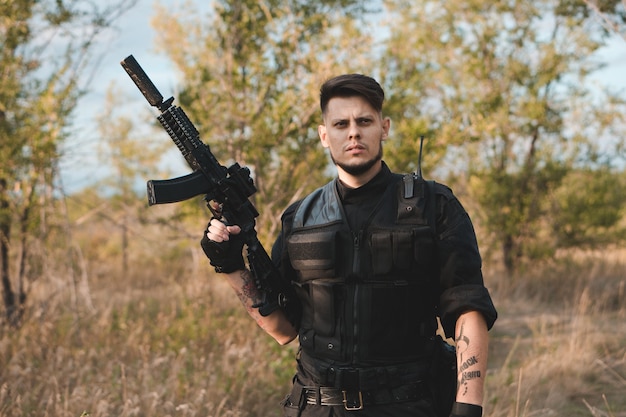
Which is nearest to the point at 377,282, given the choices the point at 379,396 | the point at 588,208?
the point at 379,396

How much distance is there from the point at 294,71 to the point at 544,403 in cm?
416

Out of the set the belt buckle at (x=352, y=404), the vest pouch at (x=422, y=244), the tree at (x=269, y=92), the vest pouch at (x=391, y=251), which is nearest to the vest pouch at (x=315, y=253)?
the vest pouch at (x=391, y=251)

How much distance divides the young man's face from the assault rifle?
458mm

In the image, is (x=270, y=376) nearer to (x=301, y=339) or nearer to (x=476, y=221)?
(x=301, y=339)

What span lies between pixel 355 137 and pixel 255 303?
0.77m

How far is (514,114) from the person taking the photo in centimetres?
1041

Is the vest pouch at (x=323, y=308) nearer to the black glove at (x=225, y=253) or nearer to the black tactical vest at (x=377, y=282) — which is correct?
the black tactical vest at (x=377, y=282)

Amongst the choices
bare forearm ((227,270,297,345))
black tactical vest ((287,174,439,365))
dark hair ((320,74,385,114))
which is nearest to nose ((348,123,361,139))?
dark hair ((320,74,385,114))

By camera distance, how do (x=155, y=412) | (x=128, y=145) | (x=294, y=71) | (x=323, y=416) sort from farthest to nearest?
1. (x=128, y=145)
2. (x=294, y=71)
3. (x=155, y=412)
4. (x=323, y=416)

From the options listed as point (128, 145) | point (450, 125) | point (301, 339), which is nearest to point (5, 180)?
point (450, 125)

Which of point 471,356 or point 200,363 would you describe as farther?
point 200,363

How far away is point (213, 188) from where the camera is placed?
2.53 metres

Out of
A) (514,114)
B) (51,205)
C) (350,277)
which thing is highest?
(514,114)

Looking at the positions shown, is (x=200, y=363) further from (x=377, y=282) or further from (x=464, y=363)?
(x=464, y=363)
